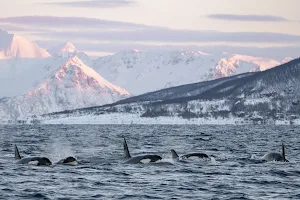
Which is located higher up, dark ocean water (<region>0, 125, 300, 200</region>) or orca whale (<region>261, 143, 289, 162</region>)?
orca whale (<region>261, 143, 289, 162</region>)

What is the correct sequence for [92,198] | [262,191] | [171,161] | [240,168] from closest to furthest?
[92,198] < [262,191] < [240,168] < [171,161]

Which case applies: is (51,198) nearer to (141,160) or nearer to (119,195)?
(119,195)

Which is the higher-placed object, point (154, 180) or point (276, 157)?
point (276, 157)

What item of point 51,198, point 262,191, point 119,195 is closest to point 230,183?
point 262,191

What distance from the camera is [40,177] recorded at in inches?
1815

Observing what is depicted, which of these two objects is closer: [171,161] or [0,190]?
[0,190]

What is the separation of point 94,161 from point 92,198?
69.4ft

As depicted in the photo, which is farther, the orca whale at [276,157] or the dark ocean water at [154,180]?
the orca whale at [276,157]

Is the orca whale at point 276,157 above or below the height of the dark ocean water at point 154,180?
above

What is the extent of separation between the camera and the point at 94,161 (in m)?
58.3

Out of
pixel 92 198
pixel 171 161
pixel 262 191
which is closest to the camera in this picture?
pixel 92 198

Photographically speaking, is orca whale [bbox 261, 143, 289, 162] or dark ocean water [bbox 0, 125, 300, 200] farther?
orca whale [bbox 261, 143, 289, 162]

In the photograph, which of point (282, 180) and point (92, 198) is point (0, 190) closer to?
point (92, 198)

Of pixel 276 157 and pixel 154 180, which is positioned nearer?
pixel 154 180
